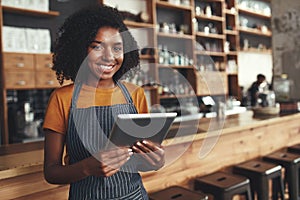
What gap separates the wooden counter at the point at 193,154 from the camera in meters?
1.47

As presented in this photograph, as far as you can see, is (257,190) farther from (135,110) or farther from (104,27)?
(104,27)

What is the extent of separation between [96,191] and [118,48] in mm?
504

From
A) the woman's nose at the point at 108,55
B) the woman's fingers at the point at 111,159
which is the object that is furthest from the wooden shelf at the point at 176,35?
the woman's fingers at the point at 111,159

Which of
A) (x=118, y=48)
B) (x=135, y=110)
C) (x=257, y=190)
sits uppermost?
(x=118, y=48)

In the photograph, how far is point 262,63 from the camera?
734 cm

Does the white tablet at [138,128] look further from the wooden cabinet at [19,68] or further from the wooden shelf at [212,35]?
the wooden shelf at [212,35]

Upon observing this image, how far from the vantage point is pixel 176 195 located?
1.93 metres

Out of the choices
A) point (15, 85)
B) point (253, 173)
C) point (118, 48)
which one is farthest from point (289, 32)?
point (118, 48)

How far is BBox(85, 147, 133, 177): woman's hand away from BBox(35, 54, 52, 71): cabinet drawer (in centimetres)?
260

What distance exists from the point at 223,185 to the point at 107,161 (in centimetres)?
128

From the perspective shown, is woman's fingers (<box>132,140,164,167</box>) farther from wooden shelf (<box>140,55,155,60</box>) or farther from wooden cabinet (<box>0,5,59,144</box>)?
wooden shelf (<box>140,55,155,60</box>)

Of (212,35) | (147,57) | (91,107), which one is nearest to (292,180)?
(91,107)

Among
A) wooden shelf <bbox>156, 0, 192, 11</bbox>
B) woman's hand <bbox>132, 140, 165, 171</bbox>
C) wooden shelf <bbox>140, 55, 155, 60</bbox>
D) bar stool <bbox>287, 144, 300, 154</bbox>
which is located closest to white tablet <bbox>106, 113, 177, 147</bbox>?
woman's hand <bbox>132, 140, 165, 171</bbox>

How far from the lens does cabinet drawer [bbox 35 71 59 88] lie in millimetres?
3391
